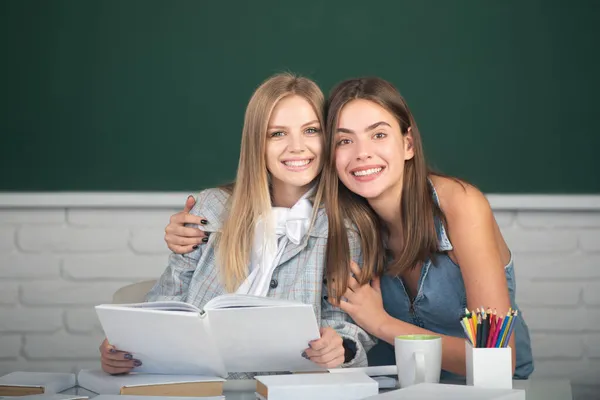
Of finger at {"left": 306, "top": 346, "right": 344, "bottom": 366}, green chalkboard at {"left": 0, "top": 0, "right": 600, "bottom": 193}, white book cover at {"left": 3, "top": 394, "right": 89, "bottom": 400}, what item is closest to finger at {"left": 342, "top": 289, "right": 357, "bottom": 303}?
finger at {"left": 306, "top": 346, "right": 344, "bottom": 366}

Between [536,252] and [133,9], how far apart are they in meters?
1.46

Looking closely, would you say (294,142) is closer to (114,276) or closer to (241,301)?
(241,301)

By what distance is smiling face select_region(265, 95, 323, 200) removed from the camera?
5.95ft

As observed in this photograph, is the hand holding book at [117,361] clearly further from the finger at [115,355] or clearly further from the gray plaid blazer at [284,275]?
the gray plaid blazer at [284,275]

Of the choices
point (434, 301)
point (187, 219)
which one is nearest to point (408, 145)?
point (434, 301)

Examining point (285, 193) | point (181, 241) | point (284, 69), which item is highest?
point (284, 69)

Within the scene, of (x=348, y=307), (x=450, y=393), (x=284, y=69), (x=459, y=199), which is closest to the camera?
(x=450, y=393)

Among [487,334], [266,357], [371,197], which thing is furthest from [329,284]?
[487,334]

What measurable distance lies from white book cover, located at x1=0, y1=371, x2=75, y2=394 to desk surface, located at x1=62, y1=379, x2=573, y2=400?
0.05ft

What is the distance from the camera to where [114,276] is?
8.28 ft

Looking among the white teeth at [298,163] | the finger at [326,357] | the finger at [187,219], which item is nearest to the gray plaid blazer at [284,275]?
the finger at [187,219]

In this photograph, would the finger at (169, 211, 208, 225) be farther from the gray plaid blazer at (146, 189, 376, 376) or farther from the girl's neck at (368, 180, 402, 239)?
the girl's neck at (368, 180, 402, 239)

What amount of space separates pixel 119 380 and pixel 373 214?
2.53ft

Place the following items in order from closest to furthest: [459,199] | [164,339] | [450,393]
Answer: [450,393] < [164,339] < [459,199]
